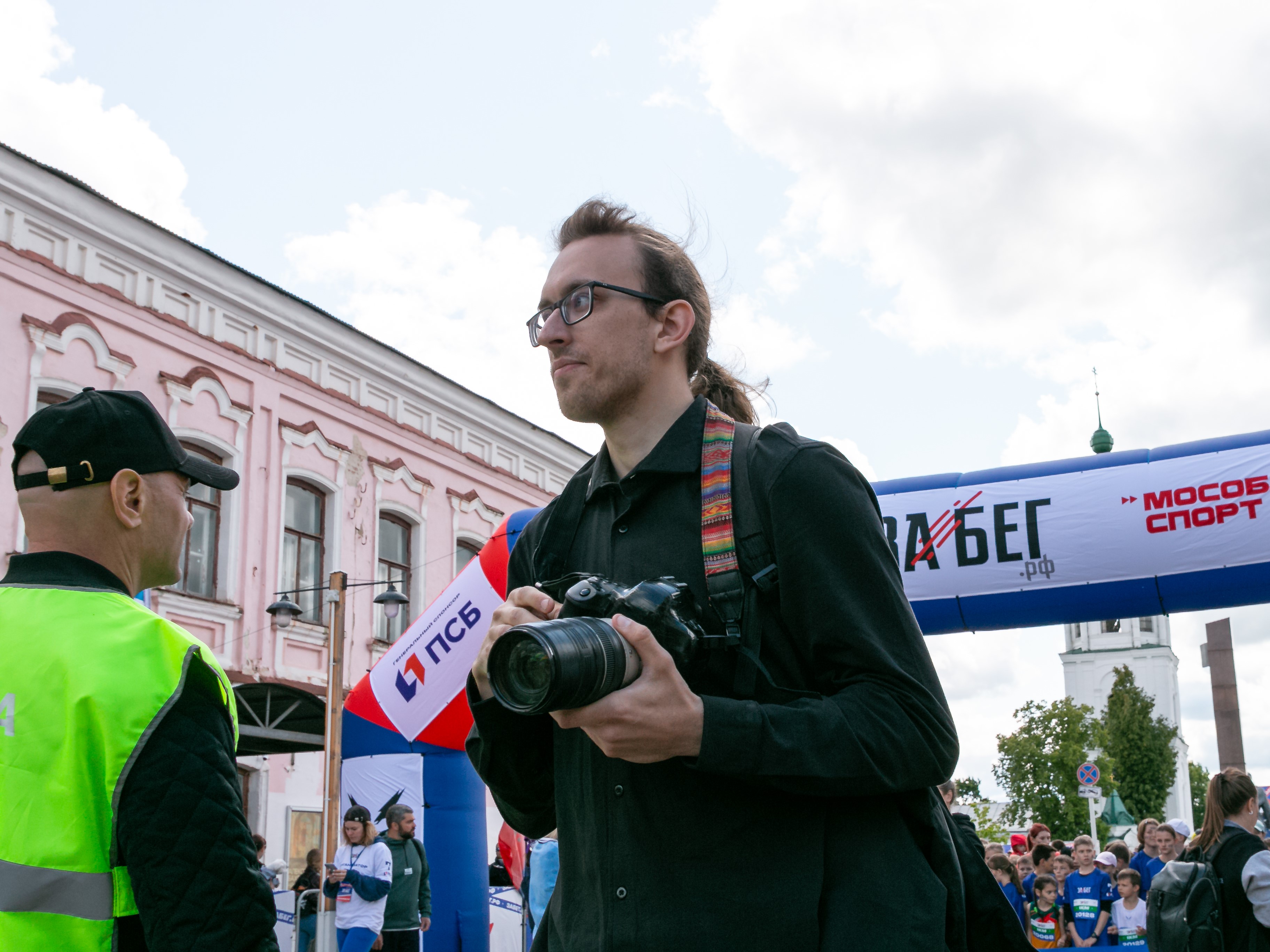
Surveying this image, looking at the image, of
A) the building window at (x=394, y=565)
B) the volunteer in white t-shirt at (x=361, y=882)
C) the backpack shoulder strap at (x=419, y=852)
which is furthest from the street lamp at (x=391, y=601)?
the volunteer in white t-shirt at (x=361, y=882)

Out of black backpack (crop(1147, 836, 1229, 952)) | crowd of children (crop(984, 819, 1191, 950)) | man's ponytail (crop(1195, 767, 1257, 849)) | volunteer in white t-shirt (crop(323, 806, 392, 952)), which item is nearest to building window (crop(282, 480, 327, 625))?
volunteer in white t-shirt (crop(323, 806, 392, 952))

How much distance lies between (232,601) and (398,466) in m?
4.17

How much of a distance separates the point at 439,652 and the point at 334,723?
17.4 feet

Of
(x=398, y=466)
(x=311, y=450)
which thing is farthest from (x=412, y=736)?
(x=398, y=466)

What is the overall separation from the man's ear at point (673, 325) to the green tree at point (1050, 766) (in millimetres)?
40832

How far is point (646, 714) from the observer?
1.54 meters

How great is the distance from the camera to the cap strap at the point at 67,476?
7.80ft

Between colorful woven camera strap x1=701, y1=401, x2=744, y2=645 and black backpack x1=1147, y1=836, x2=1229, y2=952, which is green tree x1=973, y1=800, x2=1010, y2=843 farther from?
colorful woven camera strap x1=701, y1=401, x2=744, y2=645

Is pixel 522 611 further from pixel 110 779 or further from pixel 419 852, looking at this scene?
pixel 419 852

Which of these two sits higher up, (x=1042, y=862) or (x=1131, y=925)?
(x=1042, y=862)

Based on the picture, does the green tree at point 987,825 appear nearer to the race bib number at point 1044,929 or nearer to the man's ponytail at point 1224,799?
the race bib number at point 1044,929

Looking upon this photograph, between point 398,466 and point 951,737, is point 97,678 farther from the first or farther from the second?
point 398,466

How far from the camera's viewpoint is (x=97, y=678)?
82.4 inches

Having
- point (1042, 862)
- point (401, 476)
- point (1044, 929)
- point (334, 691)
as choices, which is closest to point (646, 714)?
point (1044, 929)
